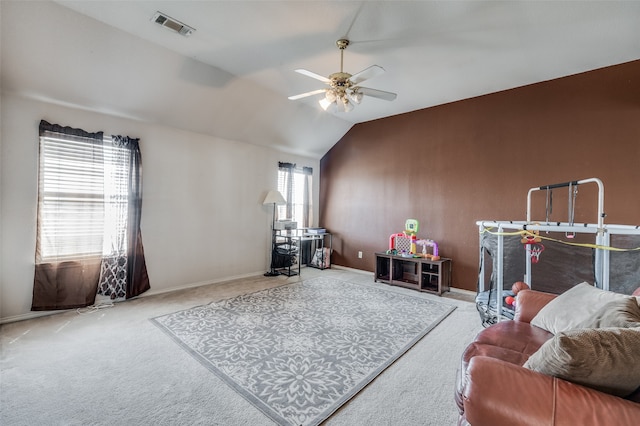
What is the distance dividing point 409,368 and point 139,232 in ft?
12.3

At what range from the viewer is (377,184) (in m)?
5.66

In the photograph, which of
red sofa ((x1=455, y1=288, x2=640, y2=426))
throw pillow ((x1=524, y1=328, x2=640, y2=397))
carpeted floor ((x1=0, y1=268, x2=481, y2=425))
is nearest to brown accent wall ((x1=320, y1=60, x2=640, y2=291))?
carpeted floor ((x1=0, y1=268, x2=481, y2=425))

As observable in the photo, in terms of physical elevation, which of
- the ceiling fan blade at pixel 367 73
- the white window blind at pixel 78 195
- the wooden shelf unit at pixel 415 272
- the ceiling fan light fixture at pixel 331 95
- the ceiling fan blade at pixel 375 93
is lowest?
the wooden shelf unit at pixel 415 272

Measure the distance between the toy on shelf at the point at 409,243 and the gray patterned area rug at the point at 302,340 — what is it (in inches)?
28.2

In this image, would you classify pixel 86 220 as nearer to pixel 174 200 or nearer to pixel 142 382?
pixel 174 200

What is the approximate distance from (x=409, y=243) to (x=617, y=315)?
11.7 feet

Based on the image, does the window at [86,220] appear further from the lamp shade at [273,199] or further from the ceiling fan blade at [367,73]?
the ceiling fan blade at [367,73]

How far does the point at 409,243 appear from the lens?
498 centimetres

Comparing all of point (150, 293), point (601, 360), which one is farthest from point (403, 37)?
point (150, 293)

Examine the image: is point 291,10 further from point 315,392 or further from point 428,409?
point 428,409

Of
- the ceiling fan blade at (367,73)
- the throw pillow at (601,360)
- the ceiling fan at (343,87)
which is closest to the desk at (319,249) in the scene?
the ceiling fan at (343,87)

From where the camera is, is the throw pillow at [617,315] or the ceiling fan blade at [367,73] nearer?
the throw pillow at [617,315]

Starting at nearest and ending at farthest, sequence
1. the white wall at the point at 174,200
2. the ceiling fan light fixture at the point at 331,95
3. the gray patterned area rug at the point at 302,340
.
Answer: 1. the gray patterned area rug at the point at 302,340
2. the ceiling fan light fixture at the point at 331,95
3. the white wall at the point at 174,200

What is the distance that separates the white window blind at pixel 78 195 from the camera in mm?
3307
